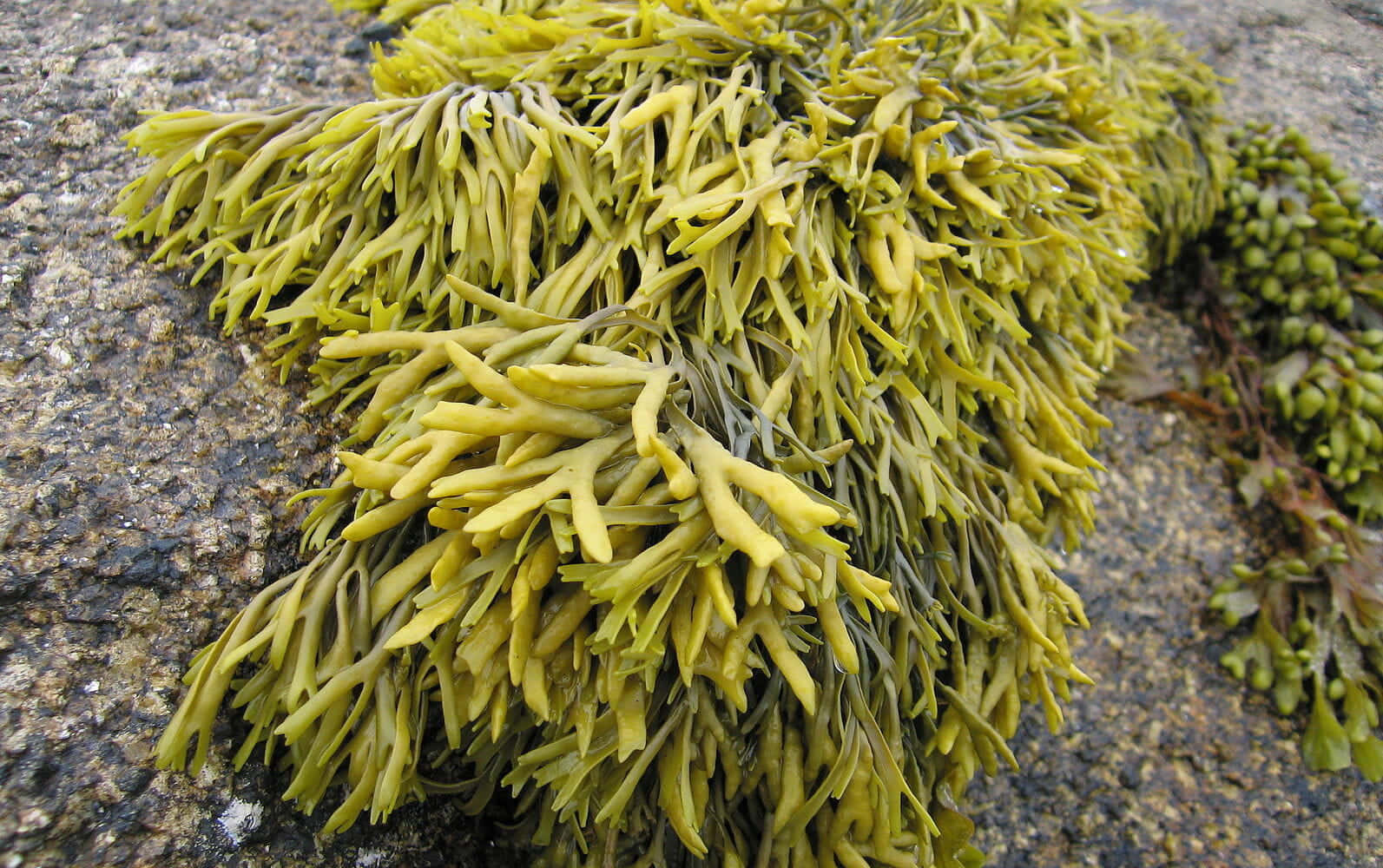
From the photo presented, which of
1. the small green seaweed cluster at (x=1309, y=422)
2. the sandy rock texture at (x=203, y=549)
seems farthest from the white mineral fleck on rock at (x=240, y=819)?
the small green seaweed cluster at (x=1309, y=422)

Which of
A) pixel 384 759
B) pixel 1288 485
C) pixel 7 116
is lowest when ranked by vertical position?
pixel 1288 485

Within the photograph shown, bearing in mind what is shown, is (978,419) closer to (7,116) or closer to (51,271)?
(51,271)

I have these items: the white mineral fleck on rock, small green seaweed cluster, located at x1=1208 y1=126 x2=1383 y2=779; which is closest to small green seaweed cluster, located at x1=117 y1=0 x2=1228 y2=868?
the white mineral fleck on rock

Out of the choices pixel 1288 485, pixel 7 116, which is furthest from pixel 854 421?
pixel 7 116

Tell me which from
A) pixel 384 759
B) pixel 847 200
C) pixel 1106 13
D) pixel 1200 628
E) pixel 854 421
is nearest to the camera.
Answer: pixel 384 759

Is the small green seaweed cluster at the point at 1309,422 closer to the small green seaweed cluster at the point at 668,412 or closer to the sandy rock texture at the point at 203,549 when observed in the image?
the sandy rock texture at the point at 203,549
